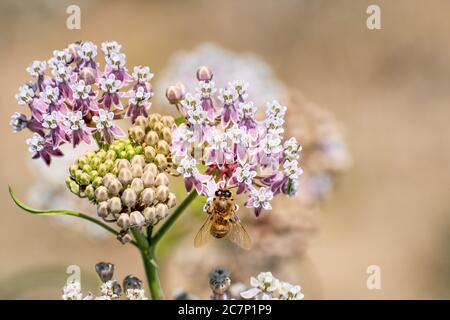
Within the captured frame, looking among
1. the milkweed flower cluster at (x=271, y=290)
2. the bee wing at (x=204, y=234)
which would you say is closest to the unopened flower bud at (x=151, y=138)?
the bee wing at (x=204, y=234)

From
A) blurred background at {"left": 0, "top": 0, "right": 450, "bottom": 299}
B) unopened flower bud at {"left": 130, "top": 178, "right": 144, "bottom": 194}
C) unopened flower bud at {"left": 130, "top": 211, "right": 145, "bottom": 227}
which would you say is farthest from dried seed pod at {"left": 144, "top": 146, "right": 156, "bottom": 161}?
blurred background at {"left": 0, "top": 0, "right": 450, "bottom": 299}

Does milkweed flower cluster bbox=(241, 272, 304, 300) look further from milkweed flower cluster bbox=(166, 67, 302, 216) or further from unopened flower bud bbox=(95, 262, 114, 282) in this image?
unopened flower bud bbox=(95, 262, 114, 282)

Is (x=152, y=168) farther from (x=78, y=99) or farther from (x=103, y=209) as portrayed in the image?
(x=78, y=99)

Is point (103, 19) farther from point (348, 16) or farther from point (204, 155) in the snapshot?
point (204, 155)

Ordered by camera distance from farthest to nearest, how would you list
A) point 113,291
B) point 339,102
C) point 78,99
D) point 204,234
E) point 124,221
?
point 339,102
point 204,234
point 113,291
point 78,99
point 124,221

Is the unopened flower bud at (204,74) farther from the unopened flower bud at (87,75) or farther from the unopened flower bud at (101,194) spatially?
the unopened flower bud at (101,194)

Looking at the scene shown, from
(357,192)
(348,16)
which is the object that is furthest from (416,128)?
(348,16)

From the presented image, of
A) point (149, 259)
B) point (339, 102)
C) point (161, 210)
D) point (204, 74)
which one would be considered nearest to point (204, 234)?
point (149, 259)
